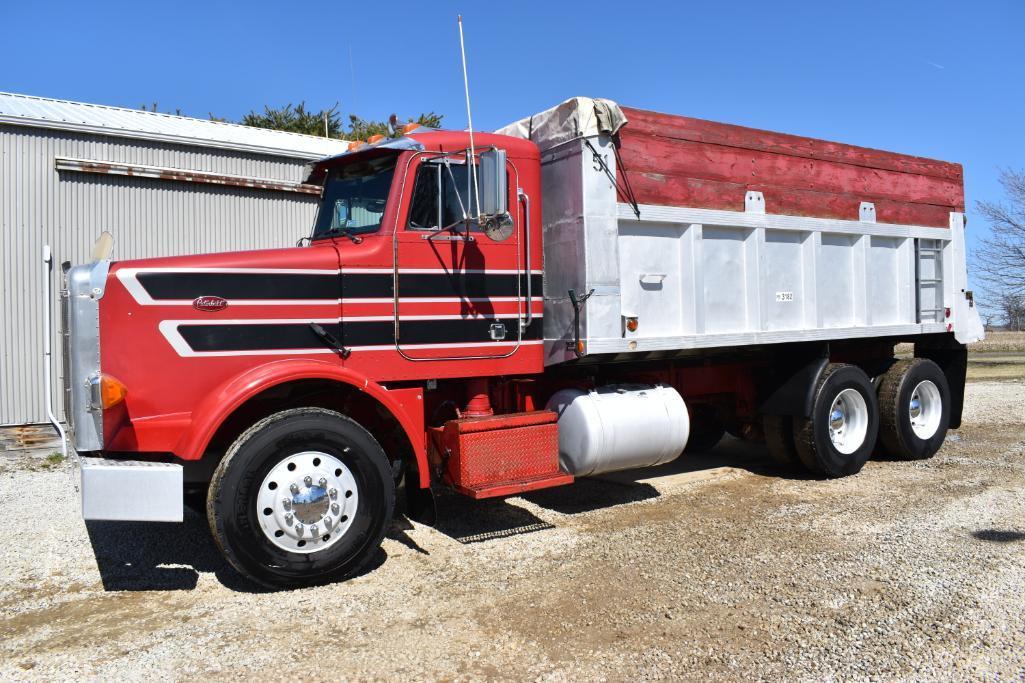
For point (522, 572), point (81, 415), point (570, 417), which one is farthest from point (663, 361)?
point (81, 415)

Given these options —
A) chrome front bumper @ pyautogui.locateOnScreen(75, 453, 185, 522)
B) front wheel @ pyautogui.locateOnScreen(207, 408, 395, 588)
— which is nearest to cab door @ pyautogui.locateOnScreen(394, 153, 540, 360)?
front wheel @ pyautogui.locateOnScreen(207, 408, 395, 588)

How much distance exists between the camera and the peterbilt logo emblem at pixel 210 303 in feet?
16.2

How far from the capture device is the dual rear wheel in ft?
25.5

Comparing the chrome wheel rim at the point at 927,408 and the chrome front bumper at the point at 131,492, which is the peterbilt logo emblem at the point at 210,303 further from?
the chrome wheel rim at the point at 927,408

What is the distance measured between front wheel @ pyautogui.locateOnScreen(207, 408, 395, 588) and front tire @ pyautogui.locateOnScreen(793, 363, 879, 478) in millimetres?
4340

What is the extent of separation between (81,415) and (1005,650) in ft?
16.2

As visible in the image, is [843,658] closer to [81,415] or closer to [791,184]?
[81,415]

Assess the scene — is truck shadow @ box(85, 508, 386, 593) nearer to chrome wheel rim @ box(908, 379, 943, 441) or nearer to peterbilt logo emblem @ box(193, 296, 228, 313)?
peterbilt logo emblem @ box(193, 296, 228, 313)

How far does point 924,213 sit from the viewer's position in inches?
349

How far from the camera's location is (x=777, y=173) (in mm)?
7449

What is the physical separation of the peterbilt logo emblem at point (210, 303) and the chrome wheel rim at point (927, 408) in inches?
286

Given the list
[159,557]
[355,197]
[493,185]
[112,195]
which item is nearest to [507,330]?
[493,185]

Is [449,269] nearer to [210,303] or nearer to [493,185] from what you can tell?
[493,185]

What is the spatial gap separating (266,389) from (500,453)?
1.64 meters
